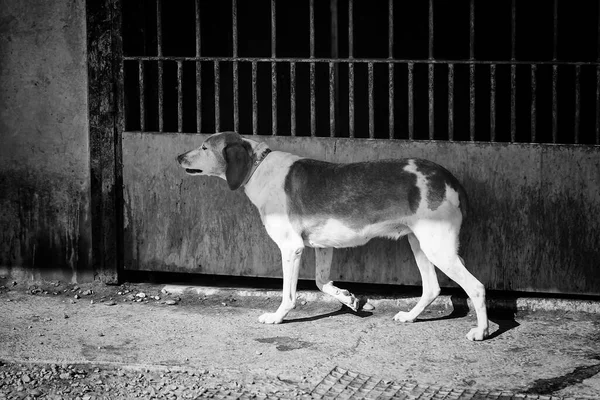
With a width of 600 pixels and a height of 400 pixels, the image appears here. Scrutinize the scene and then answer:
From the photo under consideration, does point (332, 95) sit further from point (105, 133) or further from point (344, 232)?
point (105, 133)

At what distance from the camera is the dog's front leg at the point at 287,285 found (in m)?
6.76

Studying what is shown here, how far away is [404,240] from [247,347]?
1.70 m

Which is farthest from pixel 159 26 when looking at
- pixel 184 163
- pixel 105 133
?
pixel 184 163

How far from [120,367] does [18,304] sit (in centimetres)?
198

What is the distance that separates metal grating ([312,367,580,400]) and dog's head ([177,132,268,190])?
183cm

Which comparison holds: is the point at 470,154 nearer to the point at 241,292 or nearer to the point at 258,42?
the point at 241,292

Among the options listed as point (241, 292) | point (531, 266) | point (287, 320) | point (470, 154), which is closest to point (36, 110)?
point (241, 292)

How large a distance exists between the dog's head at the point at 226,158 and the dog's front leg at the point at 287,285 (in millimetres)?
613

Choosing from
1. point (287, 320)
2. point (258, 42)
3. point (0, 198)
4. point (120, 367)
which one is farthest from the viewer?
point (258, 42)

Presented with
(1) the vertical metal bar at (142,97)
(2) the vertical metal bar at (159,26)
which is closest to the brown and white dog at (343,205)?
(1) the vertical metal bar at (142,97)

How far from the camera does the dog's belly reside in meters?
6.63

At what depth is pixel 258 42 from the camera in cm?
946

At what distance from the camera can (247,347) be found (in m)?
6.24

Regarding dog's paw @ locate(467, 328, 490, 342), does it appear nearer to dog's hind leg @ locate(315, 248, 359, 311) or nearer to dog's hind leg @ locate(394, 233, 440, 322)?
dog's hind leg @ locate(394, 233, 440, 322)
